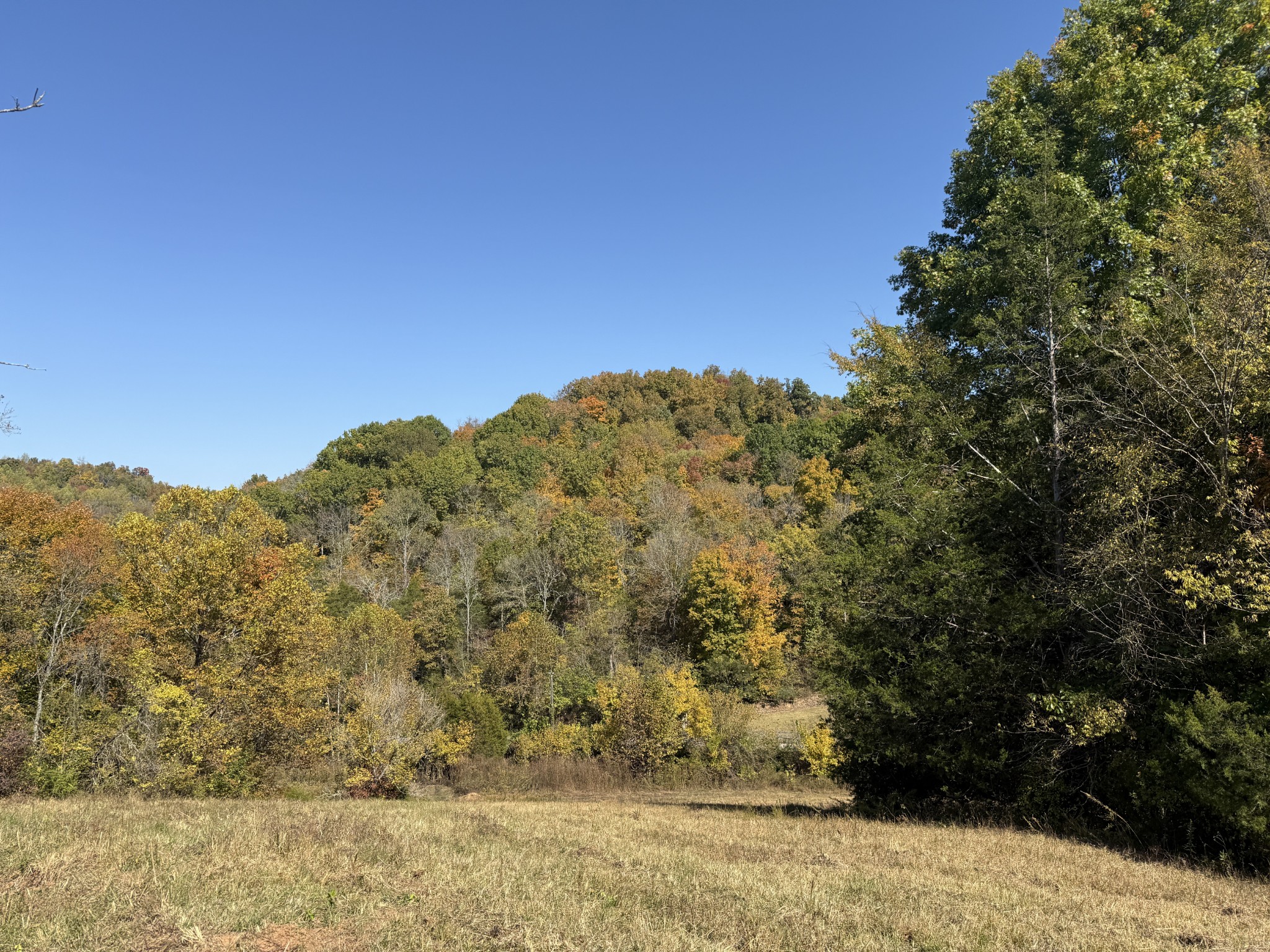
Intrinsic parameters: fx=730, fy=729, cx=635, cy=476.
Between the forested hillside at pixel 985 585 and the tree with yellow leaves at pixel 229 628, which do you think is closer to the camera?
the forested hillside at pixel 985 585

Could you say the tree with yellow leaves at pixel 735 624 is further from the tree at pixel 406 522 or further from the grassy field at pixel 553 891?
the grassy field at pixel 553 891

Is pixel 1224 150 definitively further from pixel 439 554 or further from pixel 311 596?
pixel 439 554

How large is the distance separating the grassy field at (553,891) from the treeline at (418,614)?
1763 cm

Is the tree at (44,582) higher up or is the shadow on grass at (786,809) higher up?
the tree at (44,582)

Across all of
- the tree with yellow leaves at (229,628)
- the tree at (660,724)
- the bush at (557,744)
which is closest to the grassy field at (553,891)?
the tree with yellow leaves at (229,628)

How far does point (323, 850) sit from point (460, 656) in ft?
156

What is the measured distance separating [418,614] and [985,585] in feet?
158

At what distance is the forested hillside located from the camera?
11.5 meters

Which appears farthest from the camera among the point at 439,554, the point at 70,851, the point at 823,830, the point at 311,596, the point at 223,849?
the point at 439,554

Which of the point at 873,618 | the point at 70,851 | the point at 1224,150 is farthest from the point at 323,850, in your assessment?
the point at 1224,150

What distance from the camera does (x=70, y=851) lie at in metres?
7.26

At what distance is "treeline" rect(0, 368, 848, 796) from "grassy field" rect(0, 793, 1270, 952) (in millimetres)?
17626

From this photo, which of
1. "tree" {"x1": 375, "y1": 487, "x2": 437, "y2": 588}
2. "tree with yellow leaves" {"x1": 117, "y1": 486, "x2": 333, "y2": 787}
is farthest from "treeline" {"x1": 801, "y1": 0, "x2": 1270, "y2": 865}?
"tree" {"x1": 375, "y1": 487, "x2": 437, "y2": 588}

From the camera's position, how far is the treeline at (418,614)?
2694 centimetres
